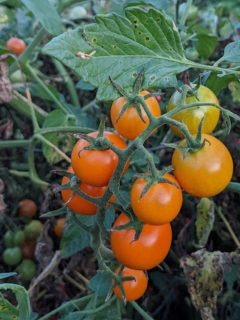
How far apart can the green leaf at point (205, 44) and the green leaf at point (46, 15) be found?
27 cm

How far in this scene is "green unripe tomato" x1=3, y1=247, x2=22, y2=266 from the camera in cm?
111

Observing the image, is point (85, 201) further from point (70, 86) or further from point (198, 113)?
point (70, 86)

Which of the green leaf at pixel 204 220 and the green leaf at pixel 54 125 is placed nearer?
the green leaf at pixel 204 220

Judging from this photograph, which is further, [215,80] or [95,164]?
[215,80]

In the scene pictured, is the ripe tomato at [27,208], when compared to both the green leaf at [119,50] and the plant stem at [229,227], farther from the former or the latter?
the green leaf at [119,50]

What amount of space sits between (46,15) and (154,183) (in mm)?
398

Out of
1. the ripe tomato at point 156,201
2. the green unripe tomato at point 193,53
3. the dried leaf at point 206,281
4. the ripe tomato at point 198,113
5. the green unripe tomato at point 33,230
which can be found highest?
the ripe tomato at point 198,113

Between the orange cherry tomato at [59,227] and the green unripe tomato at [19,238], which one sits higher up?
the orange cherry tomato at [59,227]

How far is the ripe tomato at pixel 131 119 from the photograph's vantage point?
0.62 metres

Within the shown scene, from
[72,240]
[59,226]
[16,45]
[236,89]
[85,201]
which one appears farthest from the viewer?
[16,45]

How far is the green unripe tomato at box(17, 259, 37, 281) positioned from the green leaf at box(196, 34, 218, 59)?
537 millimetres

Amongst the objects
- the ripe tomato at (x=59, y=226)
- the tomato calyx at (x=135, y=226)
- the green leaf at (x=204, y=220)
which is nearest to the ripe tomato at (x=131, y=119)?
the tomato calyx at (x=135, y=226)

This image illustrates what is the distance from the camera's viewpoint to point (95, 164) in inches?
24.3

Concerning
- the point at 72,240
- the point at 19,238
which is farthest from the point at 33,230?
the point at 72,240
